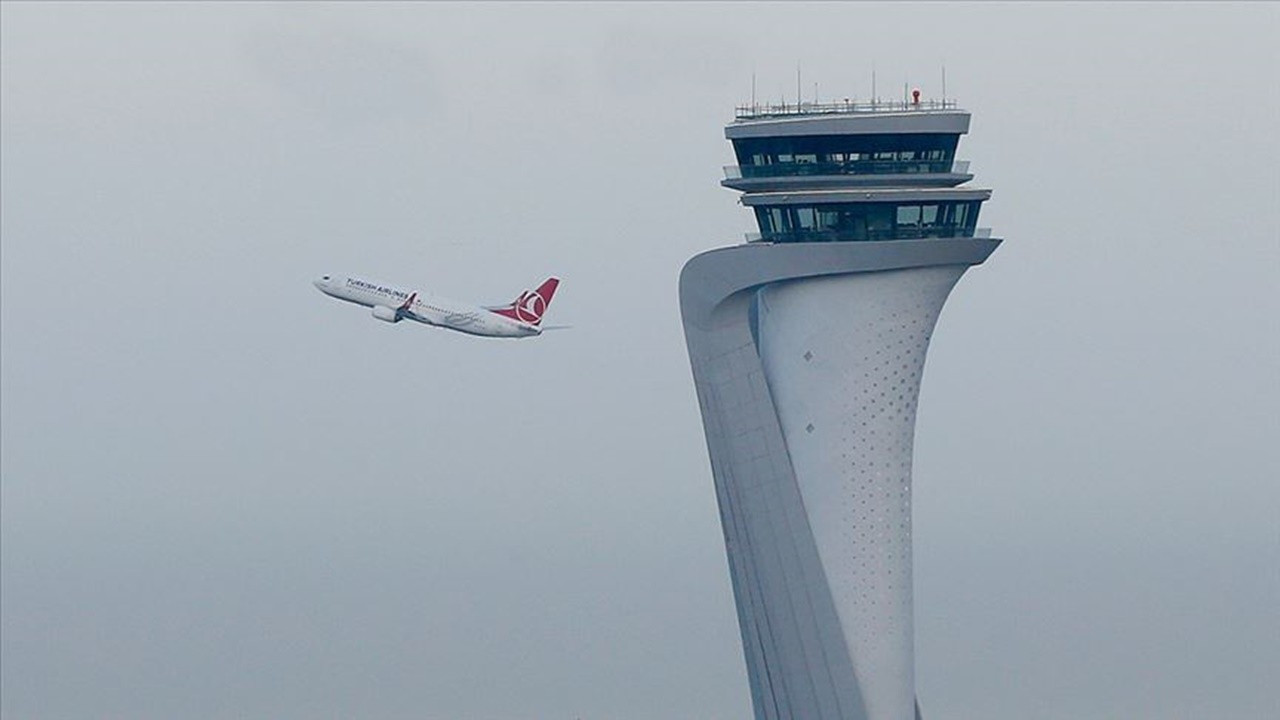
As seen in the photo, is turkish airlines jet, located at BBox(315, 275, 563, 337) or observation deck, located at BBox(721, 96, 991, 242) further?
turkish airlines jet, located at BBox(315, 275, 563, 337)

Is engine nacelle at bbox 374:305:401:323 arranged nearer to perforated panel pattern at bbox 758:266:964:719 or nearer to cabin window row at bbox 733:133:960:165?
perforated panel pattern at bbox 758:266:964:719

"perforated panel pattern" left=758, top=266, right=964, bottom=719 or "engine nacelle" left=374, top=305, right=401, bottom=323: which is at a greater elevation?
"engine nacelle" left=374, top=305, right=401, bottom=323

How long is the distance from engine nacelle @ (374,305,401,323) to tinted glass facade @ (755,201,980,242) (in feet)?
82.2

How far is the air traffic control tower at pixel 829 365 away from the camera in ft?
286

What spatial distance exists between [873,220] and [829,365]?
4804 millimetres

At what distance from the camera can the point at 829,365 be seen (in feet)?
288

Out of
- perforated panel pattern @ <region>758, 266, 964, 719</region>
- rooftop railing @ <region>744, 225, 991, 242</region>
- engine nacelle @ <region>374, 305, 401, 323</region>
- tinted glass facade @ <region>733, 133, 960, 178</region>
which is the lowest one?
perforated panel pattern @ <region>758, 266, 964, 719</region>

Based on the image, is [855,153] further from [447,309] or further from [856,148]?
[447,309]

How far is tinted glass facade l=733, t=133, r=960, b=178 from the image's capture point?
87625 mm

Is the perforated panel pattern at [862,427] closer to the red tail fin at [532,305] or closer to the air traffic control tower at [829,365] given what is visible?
the air traffic control tower at [829,365]

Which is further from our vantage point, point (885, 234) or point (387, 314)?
point (387, 314)

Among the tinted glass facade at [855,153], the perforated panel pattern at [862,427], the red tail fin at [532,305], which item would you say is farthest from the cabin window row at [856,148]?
the red tail fin at [532,305]

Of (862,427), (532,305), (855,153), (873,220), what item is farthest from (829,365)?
(532,305)

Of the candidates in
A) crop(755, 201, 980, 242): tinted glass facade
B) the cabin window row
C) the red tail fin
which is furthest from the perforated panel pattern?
the red tail fin
